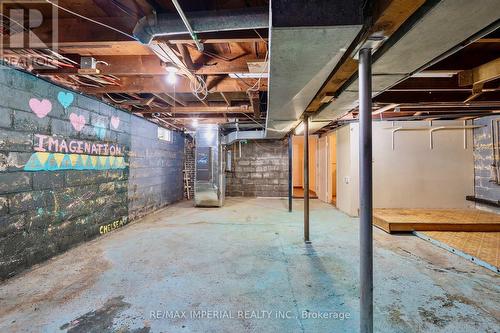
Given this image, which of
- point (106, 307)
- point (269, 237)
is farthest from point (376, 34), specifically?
point (269, 237)

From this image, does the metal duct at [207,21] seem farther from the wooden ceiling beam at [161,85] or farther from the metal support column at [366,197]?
the wooden ceiling beam at [161,85]

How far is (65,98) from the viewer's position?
2.84 metres

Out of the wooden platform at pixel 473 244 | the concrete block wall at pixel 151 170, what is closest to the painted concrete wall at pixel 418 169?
the wooden platform at pixel 473 244

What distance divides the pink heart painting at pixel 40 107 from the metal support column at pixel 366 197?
3193 mm

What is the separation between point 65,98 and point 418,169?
19.9 ft

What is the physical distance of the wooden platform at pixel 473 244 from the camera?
7.94 feet

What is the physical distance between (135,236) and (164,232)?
0.42m

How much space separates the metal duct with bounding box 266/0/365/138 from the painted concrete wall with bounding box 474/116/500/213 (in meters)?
4.69

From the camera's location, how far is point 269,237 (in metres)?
3.35

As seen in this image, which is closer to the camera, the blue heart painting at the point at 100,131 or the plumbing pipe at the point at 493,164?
the blue heart painting at the point at 100,131

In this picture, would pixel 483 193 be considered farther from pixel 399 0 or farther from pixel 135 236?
pixel 135 236

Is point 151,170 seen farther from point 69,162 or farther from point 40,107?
point 40,107

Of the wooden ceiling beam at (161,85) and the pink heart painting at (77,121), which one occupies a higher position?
the wooden ceiling beam at (161,85)

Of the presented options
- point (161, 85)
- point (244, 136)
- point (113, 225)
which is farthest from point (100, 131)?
point (244, 136)
